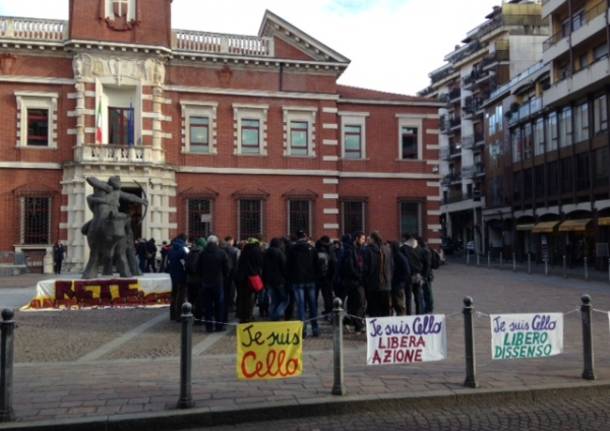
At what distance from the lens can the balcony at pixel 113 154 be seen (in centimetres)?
3167

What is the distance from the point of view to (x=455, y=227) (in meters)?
70.8

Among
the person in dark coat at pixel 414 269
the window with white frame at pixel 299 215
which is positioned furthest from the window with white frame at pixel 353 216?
the person in dark coat at pixel 414 269

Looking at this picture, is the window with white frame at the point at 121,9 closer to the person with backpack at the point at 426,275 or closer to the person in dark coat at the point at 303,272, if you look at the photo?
the person with backpack at the point at 426,275

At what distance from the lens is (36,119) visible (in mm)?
32594

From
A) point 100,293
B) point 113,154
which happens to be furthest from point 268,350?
point 113,154

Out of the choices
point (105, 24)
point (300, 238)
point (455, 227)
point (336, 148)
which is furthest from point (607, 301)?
point (455, 227)

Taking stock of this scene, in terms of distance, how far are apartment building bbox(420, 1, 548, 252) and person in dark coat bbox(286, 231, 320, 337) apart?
44.7 m

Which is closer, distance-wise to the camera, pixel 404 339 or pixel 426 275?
pixel 404 339

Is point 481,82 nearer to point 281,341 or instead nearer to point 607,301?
point 607,301

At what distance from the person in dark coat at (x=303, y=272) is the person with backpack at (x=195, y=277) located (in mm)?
2194

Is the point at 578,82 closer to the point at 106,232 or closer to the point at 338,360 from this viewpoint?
the point at 106,232

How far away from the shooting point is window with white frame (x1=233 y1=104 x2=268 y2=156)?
35.3 m

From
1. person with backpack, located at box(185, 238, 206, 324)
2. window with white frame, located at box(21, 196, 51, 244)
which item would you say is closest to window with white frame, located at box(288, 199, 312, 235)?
window with white frame, located at box(21, 196, 51, 244)

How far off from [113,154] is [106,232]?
1584 centimetres
